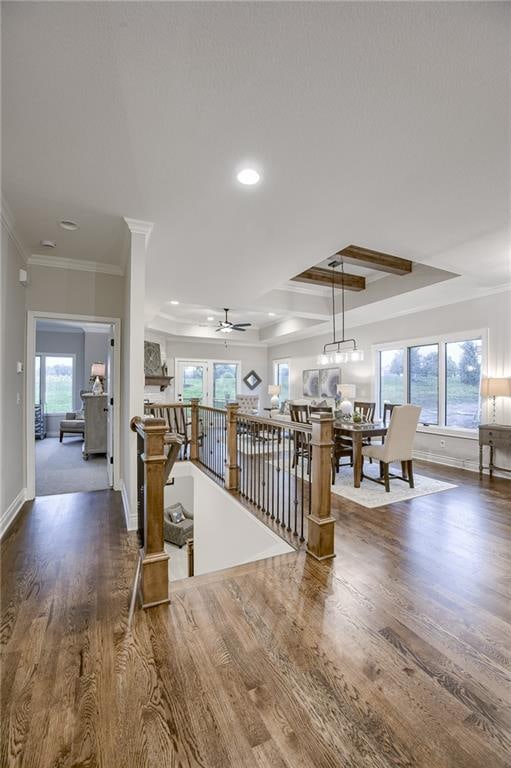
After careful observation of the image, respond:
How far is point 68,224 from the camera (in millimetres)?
3016

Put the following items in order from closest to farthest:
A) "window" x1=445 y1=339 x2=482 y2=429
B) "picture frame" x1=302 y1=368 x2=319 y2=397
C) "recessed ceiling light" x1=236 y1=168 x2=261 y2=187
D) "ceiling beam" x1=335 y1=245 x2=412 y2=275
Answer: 1. "recessed ceiling light" x1=236 y1=168 x2=261 y2=187
2. "ceiling beam" x1=335 y1=245 x2=412 y2=275
3. "window" x1=445 y1=339 x2=482 y2=429
4. "picture frame" x1=302 y1=368 x2=319 y2=397

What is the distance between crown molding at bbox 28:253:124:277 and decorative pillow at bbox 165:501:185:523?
11.1ft

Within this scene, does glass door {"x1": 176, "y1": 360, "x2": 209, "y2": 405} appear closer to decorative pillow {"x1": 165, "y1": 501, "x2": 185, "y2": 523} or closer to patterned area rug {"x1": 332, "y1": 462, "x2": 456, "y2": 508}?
decorative pillow {"x1": 165, "y1": 501, "x2": 185, "y2": 523}

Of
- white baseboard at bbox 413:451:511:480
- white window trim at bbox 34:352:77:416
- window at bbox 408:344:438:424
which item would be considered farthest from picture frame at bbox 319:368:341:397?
white window trim at bbox 34:352:77:416

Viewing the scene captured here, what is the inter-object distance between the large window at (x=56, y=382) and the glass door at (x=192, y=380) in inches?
114

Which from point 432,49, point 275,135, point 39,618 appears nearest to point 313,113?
point 275,135

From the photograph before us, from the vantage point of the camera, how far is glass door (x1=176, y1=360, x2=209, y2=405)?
9.39 meters

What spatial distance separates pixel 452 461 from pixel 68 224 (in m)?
5.97

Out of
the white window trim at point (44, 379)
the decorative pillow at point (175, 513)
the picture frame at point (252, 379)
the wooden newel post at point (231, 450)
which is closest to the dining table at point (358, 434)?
the wooden newel post at point (231, 450)

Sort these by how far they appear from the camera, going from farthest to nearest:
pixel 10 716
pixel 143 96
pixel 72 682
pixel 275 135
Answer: pixel 275 135, pixel 143 96, pixel 72 682, pixel 10 716

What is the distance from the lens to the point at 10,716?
1254mm

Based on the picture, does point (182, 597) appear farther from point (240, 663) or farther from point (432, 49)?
point (432, 49)

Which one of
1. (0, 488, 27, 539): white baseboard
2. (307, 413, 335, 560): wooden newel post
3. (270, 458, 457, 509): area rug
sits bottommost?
(270, 458, 457, 509): area rug

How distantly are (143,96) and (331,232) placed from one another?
6.35ft
